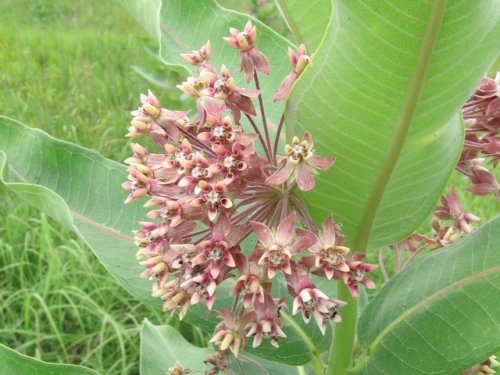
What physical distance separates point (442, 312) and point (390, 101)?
0.32m

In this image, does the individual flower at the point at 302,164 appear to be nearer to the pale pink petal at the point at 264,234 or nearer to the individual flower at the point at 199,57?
the pale pink petal at the point at 264,234

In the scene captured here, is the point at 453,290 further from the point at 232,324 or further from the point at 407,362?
the point at 232,324

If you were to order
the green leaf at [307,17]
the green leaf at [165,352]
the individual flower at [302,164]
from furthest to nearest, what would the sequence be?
the green leaf at [165,352]
the green leaf at [307,17]
the individual flower at [302,164]

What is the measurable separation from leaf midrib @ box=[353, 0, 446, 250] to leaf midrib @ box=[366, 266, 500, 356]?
0.36 ft

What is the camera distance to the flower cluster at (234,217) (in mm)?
745

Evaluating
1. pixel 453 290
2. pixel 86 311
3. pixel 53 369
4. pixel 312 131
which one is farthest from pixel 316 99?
pixel 86 311

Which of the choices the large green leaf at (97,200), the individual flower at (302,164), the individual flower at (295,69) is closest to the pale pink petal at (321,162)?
the individual flower at (302,164)

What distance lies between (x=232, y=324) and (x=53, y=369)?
325mm

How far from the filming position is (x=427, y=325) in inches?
33.5

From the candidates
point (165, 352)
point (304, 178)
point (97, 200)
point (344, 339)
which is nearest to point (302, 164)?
point (304, 178)

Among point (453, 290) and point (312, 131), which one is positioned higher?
point (312, 131)

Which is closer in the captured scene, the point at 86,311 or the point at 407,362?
the point at 407,362

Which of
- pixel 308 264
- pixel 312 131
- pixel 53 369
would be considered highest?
pixel 312 131

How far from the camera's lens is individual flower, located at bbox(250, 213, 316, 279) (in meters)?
0.73
